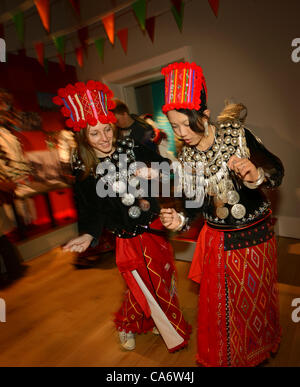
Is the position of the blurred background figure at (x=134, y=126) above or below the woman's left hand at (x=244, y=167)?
above

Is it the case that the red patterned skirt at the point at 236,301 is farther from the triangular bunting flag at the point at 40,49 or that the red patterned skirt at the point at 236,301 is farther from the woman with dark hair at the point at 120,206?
the triangular bunting flag at the point at 40,49

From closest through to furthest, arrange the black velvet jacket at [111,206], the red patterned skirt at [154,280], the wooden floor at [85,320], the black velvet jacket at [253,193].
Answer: the black velvet jacket at [253,193] → the black velvet jacket at [111,206] → the red patterned skirt at [154,280] → the wooden floor at [85,320]

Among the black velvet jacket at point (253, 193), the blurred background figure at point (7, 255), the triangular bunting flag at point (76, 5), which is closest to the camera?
the black velvet jacket at point (253, 193)

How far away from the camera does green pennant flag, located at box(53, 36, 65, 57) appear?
2.23 meters

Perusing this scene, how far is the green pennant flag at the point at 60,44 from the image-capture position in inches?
87.9

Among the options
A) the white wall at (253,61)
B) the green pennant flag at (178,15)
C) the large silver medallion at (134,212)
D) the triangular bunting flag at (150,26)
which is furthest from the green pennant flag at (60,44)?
the large silver medallion at (134,212)

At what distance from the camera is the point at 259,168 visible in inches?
40.7

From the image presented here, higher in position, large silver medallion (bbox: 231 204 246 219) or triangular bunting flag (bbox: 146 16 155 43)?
triangular bunting flag (bbox: 146 16 155 43)

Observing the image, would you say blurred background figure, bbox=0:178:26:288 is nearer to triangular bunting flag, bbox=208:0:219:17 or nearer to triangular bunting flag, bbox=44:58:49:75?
triangular bunting flag, bbox=44:58:49:75

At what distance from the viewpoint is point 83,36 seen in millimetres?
2359

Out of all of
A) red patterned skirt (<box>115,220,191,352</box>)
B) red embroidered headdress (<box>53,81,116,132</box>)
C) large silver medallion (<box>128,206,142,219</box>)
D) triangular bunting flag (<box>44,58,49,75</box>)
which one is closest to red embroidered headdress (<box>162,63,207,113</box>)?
red embroidered headdress (<box>53,81,116,132</box>)

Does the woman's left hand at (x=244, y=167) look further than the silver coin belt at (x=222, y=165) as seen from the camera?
No

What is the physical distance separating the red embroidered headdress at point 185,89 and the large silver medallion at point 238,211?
51cm

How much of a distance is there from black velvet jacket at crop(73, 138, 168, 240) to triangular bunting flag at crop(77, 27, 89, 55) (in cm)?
161
